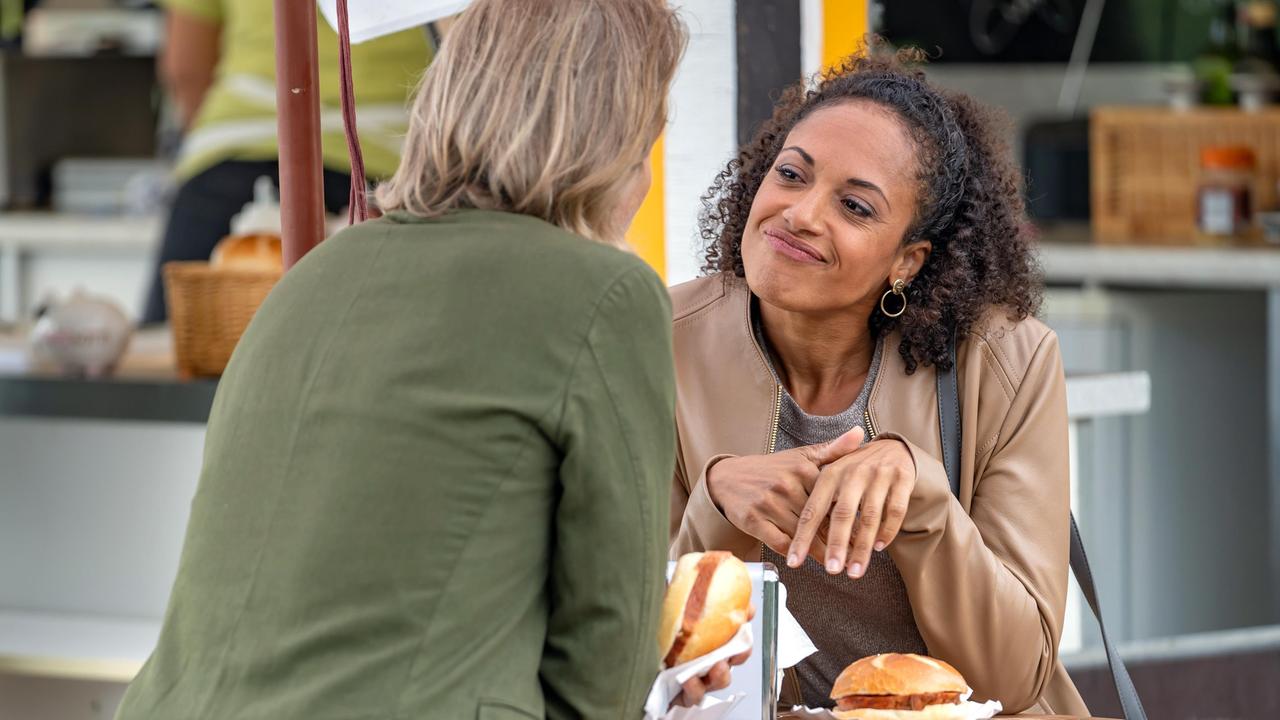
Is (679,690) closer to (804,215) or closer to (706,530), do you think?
(706,530)

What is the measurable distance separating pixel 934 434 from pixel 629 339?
2.41 feet

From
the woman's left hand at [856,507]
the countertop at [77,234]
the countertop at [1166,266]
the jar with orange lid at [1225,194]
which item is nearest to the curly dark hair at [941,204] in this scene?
the woman's left hand at [856,507]

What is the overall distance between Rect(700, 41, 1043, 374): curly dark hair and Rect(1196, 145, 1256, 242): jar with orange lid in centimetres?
269

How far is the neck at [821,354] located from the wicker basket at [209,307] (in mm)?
1037

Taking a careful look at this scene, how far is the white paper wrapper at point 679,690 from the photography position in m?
1.19

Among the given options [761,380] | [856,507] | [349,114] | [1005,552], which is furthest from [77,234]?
[856,507]

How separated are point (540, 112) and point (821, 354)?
75 centimetres

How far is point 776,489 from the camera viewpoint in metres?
1.50

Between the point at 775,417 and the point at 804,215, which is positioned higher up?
the point at 804,215

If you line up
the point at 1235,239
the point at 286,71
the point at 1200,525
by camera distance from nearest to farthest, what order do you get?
the point at 286,71 → the point at 1200,525 → the point at 1235,239

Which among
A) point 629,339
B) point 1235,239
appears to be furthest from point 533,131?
point 1235,239

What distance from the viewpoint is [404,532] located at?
3.55 feet

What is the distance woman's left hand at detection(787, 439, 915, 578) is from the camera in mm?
1422

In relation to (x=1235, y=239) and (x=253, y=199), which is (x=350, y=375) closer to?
(x=253, y=199)
